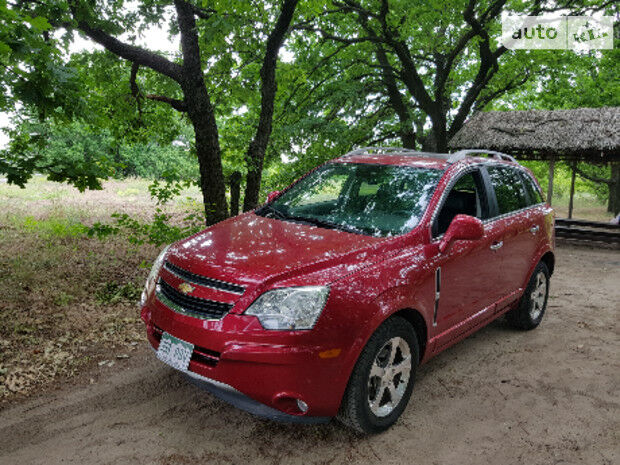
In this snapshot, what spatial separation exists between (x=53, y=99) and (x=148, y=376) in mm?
2650

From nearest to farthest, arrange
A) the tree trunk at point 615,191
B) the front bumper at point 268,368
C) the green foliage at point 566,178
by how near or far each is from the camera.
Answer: the front bumper at point 268,368, the tree trunk at point 615,191, the green foliage at point 566,178

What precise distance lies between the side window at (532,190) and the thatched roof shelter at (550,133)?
10164 mm

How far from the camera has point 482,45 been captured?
46.3 ft

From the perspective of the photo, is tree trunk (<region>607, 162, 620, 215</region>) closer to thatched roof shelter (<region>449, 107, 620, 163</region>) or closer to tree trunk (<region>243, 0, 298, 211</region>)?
thatched roof shelter (<region>449, 107, 620, 163</region>)

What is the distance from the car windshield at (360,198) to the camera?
3613 millimetres

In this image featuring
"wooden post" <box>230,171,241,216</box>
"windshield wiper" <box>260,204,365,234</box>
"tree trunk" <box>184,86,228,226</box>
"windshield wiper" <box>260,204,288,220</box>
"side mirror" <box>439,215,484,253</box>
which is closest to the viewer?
"side mirror" <box>439,215,484,253</box>

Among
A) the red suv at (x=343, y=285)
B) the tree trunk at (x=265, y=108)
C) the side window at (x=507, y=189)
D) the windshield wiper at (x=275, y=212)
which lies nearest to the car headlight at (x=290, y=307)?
the red suv at (x=343, y=285)

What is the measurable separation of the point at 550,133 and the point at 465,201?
41.4 ft

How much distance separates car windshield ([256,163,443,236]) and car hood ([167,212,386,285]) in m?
0.21

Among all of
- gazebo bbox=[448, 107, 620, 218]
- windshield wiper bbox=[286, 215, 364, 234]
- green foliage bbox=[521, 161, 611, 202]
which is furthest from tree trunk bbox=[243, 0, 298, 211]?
green foliage bbox=[521, 161, 611, 202]

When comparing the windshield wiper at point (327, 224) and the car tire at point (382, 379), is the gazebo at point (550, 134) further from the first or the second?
the car tire at point (382, 379)

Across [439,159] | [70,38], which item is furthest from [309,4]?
[439,159]

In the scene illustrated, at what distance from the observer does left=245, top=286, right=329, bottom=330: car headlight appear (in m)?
2.68

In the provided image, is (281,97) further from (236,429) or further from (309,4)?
(236,429)
